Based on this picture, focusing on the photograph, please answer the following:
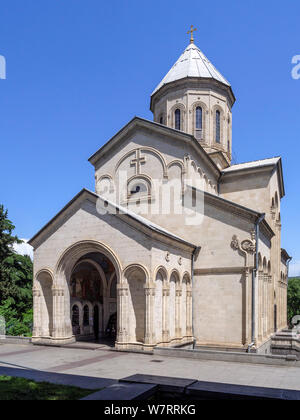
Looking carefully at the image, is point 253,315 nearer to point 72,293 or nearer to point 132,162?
point 72,293

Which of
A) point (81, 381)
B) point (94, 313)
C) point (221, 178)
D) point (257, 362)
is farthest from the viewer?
point (221, 178)

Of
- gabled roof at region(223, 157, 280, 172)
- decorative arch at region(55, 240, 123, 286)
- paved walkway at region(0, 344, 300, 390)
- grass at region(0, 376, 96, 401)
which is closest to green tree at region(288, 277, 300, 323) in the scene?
gabled roof at region(223, 157, 280, 172)

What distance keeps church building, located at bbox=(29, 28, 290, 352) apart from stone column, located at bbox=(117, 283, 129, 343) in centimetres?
4

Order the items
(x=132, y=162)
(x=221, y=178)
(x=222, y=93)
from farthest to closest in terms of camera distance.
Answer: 1. (x=222, y=93)
2. (x=221, y=178)
3. (x=132, y=162)

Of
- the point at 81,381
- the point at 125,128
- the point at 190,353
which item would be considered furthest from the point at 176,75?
the point at 81,381

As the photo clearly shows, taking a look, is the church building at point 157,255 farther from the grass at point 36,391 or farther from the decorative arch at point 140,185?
the grass at point 36,391

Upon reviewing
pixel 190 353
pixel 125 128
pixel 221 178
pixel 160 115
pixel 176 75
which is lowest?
pixel 190 353

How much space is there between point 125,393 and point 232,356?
717 cm

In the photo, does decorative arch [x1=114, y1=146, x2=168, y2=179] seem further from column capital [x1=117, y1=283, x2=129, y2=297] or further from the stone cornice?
column capital [x1=117, y1=283, x2=129, y2=297]

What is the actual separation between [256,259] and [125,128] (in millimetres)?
10434

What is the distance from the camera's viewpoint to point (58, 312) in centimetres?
1764

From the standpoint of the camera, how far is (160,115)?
27.5m

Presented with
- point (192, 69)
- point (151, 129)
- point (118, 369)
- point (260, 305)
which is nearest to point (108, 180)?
point (151, 129)

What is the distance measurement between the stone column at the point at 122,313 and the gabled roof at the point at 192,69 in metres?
16.5
